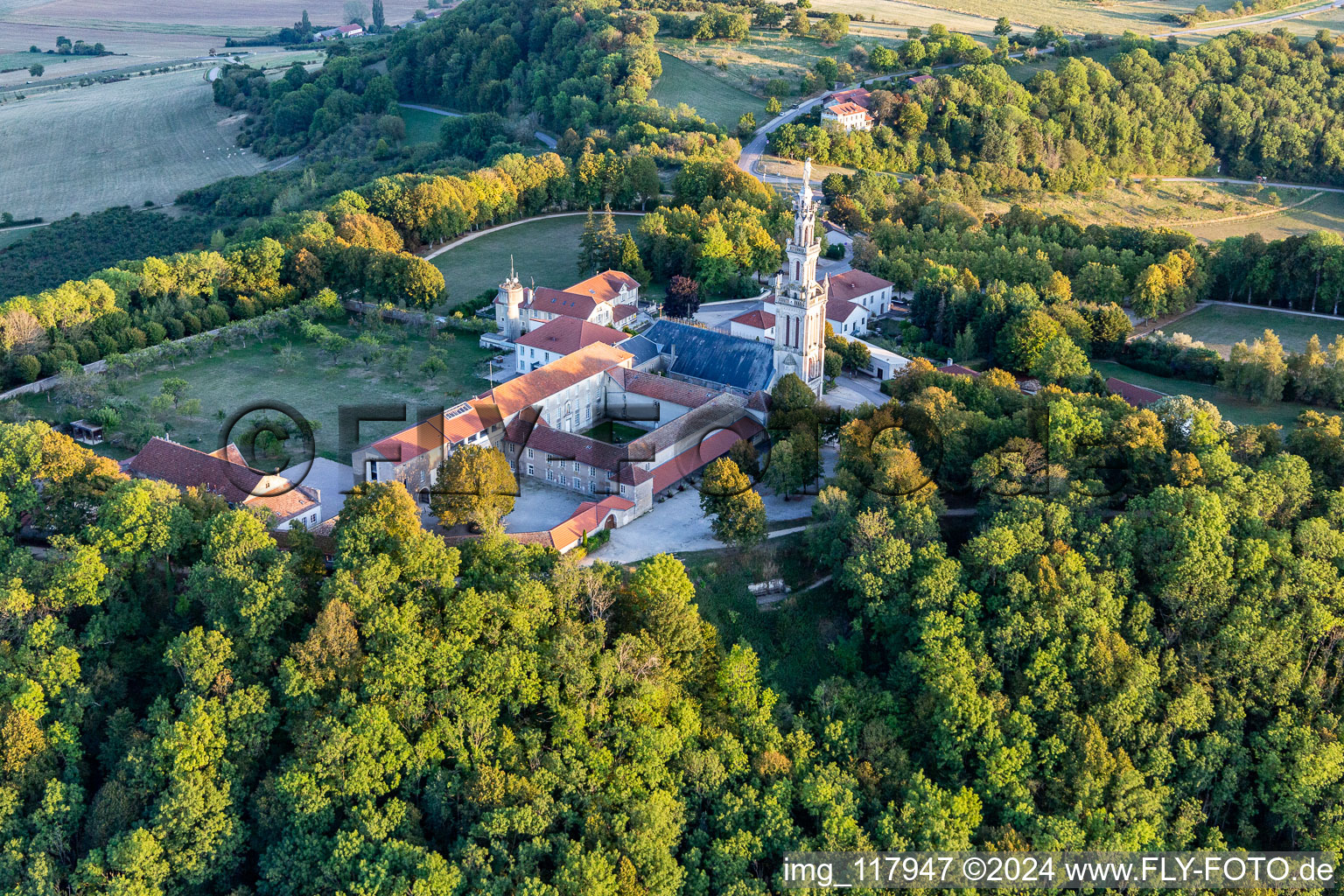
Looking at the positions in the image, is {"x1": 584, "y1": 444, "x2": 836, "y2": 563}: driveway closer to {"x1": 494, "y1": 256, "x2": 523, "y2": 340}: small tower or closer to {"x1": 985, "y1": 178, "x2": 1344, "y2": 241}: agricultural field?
{"x1": 494, "y1": 256, "x2": 523, "y2": 340}: small tower

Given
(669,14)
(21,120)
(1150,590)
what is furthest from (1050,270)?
(21,120)

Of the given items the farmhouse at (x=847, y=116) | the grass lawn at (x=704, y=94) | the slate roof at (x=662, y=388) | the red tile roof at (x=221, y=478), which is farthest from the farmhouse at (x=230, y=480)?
the grass lawn at (x=704, y=94)

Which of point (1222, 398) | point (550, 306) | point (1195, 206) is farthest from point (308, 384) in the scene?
point (1195, 206)

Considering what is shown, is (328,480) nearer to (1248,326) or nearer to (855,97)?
(1248,326)

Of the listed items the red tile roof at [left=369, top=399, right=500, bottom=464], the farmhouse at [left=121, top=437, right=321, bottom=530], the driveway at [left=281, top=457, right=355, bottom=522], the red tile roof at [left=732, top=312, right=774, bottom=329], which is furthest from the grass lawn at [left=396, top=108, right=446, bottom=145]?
the farmhouse at [left=121, top=437, right=321, bottom=530]

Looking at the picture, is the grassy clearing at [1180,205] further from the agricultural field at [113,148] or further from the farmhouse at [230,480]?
the agricultural field at [113,148]

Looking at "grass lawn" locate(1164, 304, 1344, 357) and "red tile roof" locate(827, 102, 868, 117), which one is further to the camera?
"red tile roof" locate(827, 102, 868, 117)
